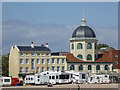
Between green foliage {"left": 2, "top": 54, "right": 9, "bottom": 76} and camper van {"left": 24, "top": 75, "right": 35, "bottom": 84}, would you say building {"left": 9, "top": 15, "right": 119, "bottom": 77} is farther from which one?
camper van {"left": 24, "top": 75, "right": 35, "bottom": 84}

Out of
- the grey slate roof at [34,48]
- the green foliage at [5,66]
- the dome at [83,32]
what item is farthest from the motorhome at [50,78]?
the dome at [83,32]

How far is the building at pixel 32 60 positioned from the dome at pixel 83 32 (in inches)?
294

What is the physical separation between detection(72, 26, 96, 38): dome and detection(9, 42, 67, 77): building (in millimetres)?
7474

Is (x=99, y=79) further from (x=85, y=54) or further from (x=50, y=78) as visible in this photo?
(x=85, y=54)

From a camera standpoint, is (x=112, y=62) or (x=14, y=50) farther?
(x=112, y=62)

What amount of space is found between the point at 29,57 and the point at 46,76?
1611cm

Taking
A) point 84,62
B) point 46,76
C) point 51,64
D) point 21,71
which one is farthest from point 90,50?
point 46,76

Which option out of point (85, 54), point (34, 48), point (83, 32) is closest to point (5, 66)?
point (34, 48)

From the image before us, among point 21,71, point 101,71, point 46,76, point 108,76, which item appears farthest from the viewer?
point 101,71

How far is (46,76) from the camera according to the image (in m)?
83.1

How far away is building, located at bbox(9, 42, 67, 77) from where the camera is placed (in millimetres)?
Result: 97375

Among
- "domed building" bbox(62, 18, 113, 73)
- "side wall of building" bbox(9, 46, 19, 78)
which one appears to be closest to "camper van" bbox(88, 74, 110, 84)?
"domed building" bbox(62, 18, 113, 73)

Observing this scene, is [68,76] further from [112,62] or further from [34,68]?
[112,62]

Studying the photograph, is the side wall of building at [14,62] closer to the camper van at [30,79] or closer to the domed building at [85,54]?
the camper van at [30,79]
